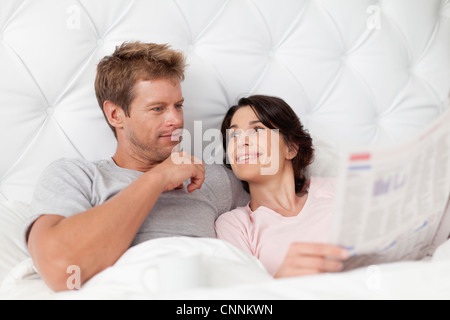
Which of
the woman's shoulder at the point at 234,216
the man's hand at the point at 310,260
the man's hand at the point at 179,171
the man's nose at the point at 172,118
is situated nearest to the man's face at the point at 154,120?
the man's nose at the point at 172,118

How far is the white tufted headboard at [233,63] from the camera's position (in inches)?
48.0

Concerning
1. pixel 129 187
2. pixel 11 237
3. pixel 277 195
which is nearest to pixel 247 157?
pixel 277 195

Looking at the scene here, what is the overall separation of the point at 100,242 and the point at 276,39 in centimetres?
97

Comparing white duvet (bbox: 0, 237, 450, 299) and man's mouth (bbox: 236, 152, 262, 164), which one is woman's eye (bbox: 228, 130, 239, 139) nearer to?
man's mouth (bbox: 236, 152, 262, 164)

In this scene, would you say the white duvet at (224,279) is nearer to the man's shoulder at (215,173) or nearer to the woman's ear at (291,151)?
the man's shoulder at (215,173)

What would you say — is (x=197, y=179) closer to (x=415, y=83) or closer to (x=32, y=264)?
(x=32, y=264)

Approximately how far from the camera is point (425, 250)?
914mm

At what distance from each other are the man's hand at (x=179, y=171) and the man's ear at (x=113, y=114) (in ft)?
0.81

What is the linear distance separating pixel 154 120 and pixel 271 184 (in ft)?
1.32

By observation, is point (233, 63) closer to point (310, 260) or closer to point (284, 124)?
point (284, 124)

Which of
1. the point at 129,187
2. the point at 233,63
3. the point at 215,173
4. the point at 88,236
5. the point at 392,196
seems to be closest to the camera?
the point at 392,196

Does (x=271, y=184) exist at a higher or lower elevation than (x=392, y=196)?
lower

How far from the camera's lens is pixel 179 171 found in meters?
1.05
